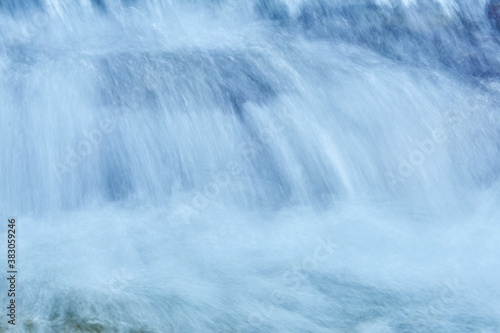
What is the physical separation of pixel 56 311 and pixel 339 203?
3.89 meters

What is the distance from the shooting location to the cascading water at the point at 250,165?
668 centimetres

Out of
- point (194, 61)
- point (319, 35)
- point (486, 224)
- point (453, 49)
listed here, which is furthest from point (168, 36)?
point (486, 224)

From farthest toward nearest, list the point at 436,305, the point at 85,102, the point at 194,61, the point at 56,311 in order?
the point at 194,61 → the point at 85,102 → the point at 436,305 → the point at 56,311

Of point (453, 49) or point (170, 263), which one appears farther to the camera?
point (453, 49)

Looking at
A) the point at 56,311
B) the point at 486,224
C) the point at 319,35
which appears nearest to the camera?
the point at 56,311

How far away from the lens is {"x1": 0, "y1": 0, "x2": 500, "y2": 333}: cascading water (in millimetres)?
6676

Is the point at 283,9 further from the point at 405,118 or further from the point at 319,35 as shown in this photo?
the point at 405,118

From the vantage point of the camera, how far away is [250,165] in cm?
821

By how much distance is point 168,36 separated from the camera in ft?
31.7

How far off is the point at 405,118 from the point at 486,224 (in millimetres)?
2048

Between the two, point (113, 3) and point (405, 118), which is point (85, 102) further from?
point (405, 118)

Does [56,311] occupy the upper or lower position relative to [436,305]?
upper

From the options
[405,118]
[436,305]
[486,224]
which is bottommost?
[436,305]

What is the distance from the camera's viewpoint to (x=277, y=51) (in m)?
9.59
